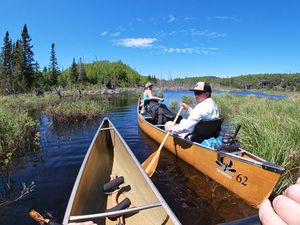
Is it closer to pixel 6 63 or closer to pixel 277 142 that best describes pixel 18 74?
pixel 6 63

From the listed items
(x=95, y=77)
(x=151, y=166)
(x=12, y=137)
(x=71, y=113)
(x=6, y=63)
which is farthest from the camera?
(x=95, y=77)

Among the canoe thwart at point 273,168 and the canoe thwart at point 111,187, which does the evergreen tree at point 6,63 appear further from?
the canoe thwart at point 273,168

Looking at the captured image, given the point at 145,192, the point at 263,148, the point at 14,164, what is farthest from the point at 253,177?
the point at 14,164

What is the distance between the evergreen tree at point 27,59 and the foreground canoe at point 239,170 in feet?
161

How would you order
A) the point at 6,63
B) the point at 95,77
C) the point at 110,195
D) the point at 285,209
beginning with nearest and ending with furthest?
the point at 285,209 < the point at 110,195 < the point at 6,63 < the point at 95,77

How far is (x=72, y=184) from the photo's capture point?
21.6 feet

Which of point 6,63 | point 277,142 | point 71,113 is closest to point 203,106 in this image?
point 277,142

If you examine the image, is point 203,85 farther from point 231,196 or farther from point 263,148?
point 231,196

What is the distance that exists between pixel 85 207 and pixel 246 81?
17222 cm

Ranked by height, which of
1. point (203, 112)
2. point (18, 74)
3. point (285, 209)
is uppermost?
point (18, 74)

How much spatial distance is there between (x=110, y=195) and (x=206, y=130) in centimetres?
307

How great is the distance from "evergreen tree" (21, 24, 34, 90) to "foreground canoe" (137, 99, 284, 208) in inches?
1937

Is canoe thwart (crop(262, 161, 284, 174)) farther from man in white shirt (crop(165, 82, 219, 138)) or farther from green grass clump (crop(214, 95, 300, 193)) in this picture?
man in white shirt (crop(165, 82, 219, 138))

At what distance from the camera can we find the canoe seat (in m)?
6.74
